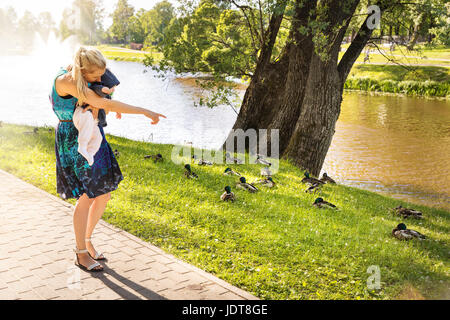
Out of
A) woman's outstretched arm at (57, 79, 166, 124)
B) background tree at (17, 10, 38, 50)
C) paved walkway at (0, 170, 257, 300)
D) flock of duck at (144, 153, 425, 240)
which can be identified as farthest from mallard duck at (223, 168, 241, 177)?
background tree at (17, 10, 38, 50)

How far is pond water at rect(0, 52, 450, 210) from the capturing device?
15.5 meters

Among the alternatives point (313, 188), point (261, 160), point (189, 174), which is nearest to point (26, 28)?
point (261, 160)

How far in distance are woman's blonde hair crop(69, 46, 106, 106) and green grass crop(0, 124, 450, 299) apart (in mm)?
2489

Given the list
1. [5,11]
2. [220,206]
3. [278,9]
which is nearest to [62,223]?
[220,206]

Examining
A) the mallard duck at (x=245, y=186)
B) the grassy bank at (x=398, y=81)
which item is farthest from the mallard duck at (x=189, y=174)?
the grassy bank at (x=398, y=81)

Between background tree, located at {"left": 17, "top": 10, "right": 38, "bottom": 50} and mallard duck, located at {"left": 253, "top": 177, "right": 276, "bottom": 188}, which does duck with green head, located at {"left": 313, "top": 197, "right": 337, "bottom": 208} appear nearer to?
mallard duck, located at {"left": 253, "top": 177, "right": 276, "bottom": 188}

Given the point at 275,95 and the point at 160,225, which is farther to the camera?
the point at 275,95

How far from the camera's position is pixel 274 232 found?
668 cm

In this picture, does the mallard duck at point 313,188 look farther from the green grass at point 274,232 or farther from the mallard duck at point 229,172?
the mallard duck at point 229,172

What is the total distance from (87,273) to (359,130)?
70.5 feet

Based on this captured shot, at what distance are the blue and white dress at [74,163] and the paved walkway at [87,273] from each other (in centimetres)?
96
